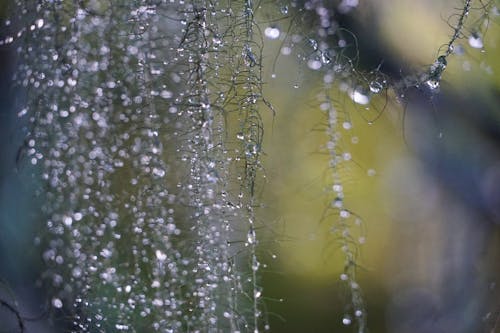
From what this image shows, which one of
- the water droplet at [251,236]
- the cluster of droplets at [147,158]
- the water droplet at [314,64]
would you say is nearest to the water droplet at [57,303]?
the cluster of droplets at [147,158]

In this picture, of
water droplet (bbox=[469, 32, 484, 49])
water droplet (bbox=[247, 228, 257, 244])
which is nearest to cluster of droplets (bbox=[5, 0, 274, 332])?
water droplet (bbox=[247, 228, 257, 244])

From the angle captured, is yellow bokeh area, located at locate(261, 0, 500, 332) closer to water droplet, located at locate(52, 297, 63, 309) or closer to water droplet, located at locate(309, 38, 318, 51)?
water droplet, located at locate(309, 38, 318, 51)

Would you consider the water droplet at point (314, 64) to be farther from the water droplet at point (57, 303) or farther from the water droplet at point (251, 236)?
the water droplet at point (57, 303)

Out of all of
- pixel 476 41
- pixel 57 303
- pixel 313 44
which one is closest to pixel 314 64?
pixel 313 44

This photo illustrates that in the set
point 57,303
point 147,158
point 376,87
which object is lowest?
point 57,303

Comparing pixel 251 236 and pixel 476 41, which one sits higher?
pixel 476 41

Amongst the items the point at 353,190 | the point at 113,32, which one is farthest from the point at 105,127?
the point at 353,190

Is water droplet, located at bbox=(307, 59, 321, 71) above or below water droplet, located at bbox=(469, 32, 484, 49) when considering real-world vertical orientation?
below

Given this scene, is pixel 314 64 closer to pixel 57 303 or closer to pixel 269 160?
pixel 269 160
